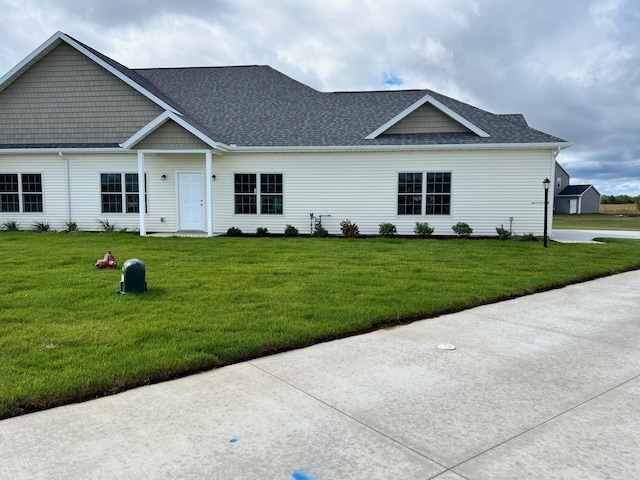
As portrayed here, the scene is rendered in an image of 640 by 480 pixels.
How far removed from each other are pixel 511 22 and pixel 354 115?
715cm

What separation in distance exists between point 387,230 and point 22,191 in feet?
44.5

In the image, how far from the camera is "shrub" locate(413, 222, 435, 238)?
15570 millimetres

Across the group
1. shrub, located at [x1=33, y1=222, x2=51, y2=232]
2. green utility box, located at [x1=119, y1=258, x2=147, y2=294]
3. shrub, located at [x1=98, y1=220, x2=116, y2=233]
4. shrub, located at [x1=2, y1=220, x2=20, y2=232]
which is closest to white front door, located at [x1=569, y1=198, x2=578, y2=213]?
shrub, located at [x1=98, y1=220, x2=116, y2=233]

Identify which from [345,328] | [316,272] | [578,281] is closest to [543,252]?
[578,281]

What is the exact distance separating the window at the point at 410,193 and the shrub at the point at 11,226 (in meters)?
14.1

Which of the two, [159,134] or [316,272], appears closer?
[316,272]

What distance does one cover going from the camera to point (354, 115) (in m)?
17.8

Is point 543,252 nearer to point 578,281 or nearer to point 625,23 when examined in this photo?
point 578,281

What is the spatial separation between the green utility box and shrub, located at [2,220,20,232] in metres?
13.5

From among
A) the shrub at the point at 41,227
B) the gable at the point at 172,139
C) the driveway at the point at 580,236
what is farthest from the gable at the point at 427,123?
the shrub at the point at 41,227

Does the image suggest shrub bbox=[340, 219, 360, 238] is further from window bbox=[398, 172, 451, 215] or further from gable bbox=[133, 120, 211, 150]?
gable bbox=[133, 120, 211, 150]

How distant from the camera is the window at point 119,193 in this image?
16.5m

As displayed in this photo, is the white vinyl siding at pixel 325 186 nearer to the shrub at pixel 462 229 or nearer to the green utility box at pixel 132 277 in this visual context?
the shrub at pixel 462 229

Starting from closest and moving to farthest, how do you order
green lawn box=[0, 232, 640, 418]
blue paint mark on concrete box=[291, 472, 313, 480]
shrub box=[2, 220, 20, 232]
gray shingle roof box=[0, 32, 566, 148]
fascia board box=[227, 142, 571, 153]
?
blue paint mark on concrete box=[291, 472, 313, 480] → green lawn box=[0, 232, 640, 418] → fascia board box=[227, 142, 571, 153] → gray shingle roof box=[0, 32, 566, 148] → shrub box=[2, 220, 20, 232]
